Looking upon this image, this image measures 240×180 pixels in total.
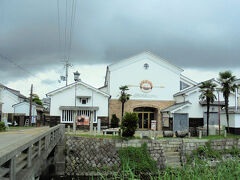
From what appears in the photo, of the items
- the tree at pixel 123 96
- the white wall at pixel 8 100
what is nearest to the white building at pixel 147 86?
the tree at pixel 123 96

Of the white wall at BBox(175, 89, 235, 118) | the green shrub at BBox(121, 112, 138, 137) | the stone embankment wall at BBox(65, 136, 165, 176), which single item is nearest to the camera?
the green shrub at BBox(121, 112, 138, 137)

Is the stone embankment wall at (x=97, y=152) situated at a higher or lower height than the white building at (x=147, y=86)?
lower

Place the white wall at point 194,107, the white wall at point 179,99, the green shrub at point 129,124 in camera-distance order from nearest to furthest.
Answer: the green shrub at point 129,124, the white wall at point 194,107, the white wall at point 179,99

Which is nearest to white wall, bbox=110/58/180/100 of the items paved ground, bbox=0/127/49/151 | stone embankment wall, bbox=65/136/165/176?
stone embankment wall, bbox=65/136/165/176

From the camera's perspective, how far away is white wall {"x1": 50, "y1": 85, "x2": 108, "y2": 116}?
24.3 metres

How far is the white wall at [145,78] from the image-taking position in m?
26.7

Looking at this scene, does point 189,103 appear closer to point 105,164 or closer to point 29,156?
point 105,164

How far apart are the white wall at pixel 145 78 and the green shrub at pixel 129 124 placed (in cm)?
1082

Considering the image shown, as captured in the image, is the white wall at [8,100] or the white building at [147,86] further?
the white wall at [8,100]

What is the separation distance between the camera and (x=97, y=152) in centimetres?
1572

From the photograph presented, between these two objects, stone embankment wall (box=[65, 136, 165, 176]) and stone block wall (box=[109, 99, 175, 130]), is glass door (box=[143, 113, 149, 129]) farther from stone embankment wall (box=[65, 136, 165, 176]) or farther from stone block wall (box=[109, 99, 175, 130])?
stone embankment wall (box=[65, 136, 165, 176])

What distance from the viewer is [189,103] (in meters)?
24.1

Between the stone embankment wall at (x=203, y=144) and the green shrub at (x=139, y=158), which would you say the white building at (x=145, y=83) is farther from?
the green shrub at (x=139, y=158)

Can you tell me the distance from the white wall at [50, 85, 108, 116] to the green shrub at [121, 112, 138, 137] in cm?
931
